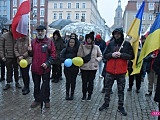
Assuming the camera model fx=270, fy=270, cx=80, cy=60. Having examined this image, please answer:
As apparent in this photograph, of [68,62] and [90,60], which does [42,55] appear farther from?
[90,60]

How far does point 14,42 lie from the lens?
802 cm

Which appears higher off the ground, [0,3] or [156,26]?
[0,3]

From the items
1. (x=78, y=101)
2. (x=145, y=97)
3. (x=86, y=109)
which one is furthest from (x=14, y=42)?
(x=145, y=97)

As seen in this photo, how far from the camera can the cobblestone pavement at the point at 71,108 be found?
19.0 feet

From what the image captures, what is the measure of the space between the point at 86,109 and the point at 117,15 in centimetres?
14165

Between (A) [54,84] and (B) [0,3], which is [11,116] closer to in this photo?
(A) [54,84]

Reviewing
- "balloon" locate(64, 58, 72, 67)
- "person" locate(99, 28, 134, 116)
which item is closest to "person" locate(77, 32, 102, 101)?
"balloon" locate(64, 58, 72, 67)

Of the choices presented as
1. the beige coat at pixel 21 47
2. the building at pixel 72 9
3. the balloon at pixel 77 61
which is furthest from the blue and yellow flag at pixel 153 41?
the building at pixel 72 9

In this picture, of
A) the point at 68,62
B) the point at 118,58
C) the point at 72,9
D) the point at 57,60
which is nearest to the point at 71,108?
the point at 68,62

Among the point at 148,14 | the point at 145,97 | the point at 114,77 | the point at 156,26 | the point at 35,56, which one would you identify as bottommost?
the point at 145,97

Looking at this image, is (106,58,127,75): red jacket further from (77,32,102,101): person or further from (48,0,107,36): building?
(48,0,107,36): building

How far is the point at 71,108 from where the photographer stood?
21.1 ft

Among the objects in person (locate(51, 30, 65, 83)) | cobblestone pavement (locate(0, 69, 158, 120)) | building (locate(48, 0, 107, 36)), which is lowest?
cobblestone pavement (locate(0, 69, 158, 120))

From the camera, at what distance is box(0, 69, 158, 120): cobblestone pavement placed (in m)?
5.79
